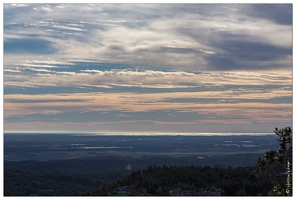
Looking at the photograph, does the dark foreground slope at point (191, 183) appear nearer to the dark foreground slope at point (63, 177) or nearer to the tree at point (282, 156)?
the dark foreground slope at point (63, 177)

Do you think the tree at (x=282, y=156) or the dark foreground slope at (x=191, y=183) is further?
the dark foreground slope at (x=191, y=183)

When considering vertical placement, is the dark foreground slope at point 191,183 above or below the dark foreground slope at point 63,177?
above

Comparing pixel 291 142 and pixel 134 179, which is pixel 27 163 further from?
pixel 291 142

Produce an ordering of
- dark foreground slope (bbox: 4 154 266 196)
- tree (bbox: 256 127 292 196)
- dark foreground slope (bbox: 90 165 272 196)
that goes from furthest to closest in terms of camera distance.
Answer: dark foreground slope (bbox: 4 154 266 196) < dark foreground slope (bbox: 90 165 272 196) < tree (bbox: 256 127 292 196)

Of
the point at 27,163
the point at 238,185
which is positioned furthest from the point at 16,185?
the point at 27,163

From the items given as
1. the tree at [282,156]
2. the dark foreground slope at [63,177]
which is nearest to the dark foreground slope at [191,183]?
the dark foreground slope at [63,177]

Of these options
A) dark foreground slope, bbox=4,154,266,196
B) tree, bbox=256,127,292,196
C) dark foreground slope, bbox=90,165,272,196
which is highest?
tree, bbox=256,127,292,196

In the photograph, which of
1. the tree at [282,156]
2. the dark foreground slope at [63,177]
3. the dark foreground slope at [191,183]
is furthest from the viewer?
the dark foreground slope at [63,177]

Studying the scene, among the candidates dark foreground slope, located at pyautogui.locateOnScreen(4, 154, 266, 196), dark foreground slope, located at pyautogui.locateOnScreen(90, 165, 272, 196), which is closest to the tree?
dark foreground slope, located at pyautogui.locateOnScreen(90, 165, 272, 196)

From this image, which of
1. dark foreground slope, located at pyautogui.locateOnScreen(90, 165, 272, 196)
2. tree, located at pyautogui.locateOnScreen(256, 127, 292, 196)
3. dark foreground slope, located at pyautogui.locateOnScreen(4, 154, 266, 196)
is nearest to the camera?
tree, located at pyautogui.locateOnScreen(256, 127, 292, 196)

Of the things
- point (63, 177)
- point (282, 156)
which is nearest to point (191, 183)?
point (282, 156)

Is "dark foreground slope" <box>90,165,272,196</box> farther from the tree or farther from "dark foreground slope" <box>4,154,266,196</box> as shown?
the tree
